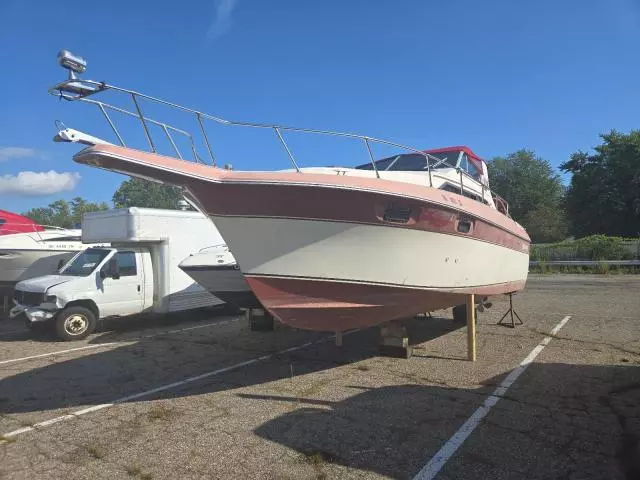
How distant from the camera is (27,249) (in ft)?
39.0

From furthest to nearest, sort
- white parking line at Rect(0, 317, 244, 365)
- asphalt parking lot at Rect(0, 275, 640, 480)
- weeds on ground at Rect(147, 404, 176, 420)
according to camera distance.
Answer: white parking line at Rect(0, 317, 244, 365), weeds on ground at Rect(147, 404, 176, 420), asphalt parking lot at Rect(0, 275, 640, 480)

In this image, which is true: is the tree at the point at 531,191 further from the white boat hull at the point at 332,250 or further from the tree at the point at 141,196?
the tree at the point at 141,196

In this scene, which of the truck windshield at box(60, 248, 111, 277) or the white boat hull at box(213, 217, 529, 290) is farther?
the truck windshield at box(60, 248, 111, 277)

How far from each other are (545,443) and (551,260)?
23.5 meters

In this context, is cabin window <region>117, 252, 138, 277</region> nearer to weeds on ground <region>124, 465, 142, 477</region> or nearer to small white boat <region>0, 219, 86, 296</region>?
small white boat <region>0, 219, 86, 296</region>

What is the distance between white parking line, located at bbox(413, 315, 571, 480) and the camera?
10.7ft

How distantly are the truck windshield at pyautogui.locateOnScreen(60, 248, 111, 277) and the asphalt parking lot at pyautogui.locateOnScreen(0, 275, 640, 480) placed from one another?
158 cm

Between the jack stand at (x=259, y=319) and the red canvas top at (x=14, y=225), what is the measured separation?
27.2 ft

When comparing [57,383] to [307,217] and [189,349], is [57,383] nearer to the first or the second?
[189,349]

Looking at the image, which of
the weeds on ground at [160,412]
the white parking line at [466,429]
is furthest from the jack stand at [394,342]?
the weeds on ground at [160,412]

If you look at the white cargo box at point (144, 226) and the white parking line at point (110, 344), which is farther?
the white cargo box at point (144, 226)

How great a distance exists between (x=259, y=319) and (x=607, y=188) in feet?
95.8

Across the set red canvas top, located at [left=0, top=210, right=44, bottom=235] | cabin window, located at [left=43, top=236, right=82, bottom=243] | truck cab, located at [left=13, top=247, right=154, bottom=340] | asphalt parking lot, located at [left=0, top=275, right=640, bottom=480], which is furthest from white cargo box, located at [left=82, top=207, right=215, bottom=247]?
red canvas top, located at [left=0, top=210, right=44, bottom=235]

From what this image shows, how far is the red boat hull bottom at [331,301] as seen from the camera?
4953mm
